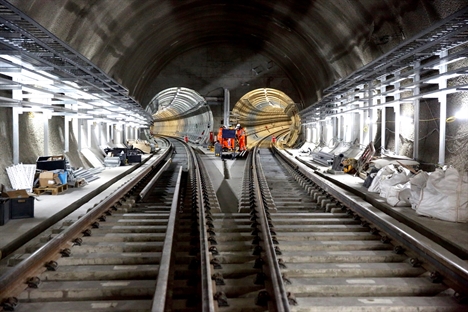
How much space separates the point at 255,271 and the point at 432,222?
327 cm

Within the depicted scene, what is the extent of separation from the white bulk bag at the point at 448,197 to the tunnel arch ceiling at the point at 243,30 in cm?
408

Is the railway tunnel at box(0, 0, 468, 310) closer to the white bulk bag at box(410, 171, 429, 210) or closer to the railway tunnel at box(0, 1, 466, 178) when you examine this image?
the railway tunnel at box(0, 1, 466, 178)

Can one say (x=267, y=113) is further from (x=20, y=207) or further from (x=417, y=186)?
(x=20, y=207)

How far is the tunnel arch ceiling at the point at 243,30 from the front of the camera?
10.9m

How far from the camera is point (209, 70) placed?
2905 cm

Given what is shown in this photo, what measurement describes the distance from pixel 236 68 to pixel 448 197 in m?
23.8

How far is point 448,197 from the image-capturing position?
6.34 m

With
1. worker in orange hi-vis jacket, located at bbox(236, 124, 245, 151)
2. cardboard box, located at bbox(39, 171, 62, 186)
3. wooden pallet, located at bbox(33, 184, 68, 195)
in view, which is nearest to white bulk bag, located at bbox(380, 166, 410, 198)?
wooden pallet, located at bbox(33, 184, 68, 195)

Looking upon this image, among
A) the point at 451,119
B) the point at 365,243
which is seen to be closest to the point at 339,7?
the point at 451,119

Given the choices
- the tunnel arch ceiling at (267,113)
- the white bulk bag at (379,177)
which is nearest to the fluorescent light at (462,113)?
the white bulk bag at (379,177)

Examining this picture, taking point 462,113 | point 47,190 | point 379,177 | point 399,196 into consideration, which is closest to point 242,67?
point 462,113

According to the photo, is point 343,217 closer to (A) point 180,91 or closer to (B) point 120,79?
(B) point 120,79

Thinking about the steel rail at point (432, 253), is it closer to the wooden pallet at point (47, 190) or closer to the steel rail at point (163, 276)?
the steel rail at point (163, 276)

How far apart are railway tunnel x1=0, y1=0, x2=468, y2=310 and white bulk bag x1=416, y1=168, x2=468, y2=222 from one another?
1.30 m
